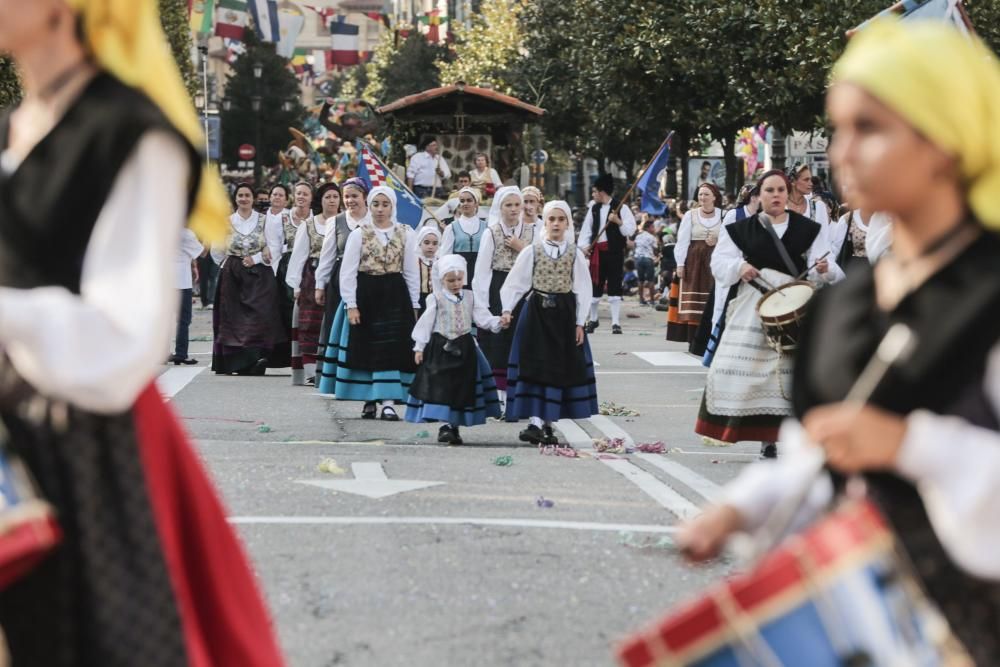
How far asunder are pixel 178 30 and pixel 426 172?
71.6 feet

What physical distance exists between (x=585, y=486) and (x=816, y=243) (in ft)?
7.94

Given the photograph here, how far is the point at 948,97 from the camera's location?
9.22 ft

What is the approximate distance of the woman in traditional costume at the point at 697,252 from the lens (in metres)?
20.5

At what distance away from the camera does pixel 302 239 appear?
17.5 meters

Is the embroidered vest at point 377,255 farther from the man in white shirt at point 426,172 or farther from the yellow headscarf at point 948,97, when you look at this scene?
the man in white shirt at point 426,172

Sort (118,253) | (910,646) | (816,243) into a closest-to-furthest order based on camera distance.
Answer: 1. (910,646)
2. (118,253)
3. (816,243)

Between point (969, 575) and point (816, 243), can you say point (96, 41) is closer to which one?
point (969, 575)

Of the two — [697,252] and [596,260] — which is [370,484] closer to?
[697,252]

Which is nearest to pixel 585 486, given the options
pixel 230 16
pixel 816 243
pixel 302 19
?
pixel 816 243

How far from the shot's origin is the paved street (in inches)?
252

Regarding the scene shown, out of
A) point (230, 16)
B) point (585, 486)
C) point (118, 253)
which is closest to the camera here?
point (118, 253)

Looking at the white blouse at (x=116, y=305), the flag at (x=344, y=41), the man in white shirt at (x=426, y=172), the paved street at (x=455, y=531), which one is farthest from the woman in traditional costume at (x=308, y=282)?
the flag at (x=344, y=41)

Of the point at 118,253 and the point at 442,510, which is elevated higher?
the point at 118,253

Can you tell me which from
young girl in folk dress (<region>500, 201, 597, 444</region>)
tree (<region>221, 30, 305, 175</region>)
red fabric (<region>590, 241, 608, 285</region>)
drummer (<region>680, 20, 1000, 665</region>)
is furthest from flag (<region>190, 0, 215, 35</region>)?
tree (<region>221, 30, 305, 175</region>)
